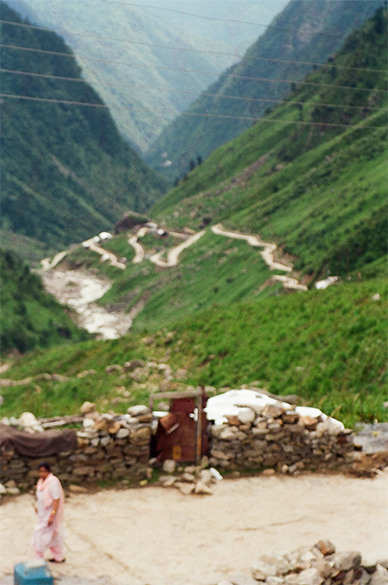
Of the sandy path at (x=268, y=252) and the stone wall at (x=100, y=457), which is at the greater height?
the stone wall at (x=100, y=457)

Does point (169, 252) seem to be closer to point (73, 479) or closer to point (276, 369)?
point (276, 369)

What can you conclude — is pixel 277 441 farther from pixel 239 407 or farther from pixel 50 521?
pixel 50 521

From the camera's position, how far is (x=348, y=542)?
16.9 m

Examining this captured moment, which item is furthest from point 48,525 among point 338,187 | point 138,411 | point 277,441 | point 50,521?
→ point 338,187

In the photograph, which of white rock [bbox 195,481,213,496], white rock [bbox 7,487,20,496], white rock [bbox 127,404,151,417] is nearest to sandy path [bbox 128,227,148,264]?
white rock [bbox 127,404,151,417]

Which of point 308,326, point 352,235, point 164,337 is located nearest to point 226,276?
point 352,235

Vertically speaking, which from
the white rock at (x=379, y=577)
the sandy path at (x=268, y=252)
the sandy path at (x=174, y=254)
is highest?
the white rock at (x=379, y=577)

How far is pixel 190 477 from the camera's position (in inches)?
761

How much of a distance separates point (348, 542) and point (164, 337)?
121 feet

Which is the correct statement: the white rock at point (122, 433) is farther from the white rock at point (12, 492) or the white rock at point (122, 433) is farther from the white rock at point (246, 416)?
the white rock at point (246, 416)

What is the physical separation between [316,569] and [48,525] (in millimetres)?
5408

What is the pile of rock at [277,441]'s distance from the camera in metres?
20.1

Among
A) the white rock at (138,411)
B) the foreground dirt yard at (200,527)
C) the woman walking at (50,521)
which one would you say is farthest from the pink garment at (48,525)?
the white rock at (138,411)

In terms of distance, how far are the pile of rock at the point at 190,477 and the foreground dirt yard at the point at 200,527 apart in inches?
8.4
